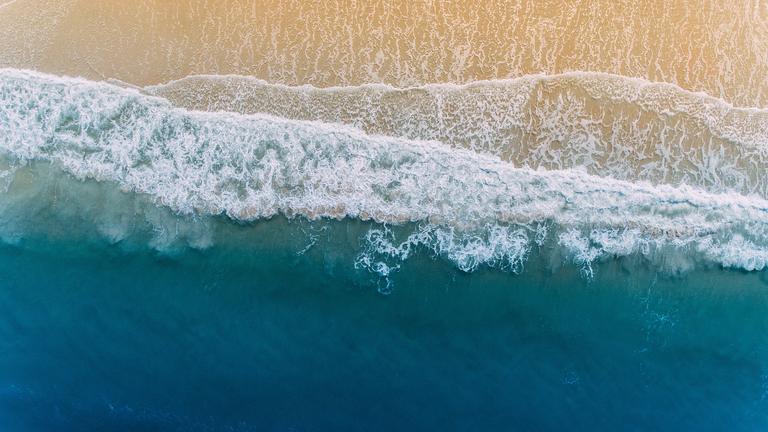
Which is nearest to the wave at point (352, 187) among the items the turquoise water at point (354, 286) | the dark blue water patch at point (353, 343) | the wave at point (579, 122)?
the turquoise water at point (354, 286)

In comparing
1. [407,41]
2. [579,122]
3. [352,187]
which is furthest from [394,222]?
[579,122]

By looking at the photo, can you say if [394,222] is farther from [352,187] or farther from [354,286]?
[354,286]

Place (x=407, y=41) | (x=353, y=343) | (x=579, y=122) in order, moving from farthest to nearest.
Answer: (x=407, y=41) → (x=579, y=122) → (x=353, y=343)

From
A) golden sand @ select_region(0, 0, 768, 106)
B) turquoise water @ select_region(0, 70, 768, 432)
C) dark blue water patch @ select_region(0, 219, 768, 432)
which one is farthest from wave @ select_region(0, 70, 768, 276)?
golden sand @ select_region(0, 0, 768, 106)

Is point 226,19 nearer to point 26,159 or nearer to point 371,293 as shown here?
point 26,159

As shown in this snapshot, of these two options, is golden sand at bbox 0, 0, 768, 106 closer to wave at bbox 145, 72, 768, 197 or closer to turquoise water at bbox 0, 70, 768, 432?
wave at bbox 145, 72, 768, 197

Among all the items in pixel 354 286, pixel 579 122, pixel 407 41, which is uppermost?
pixel 407 41
